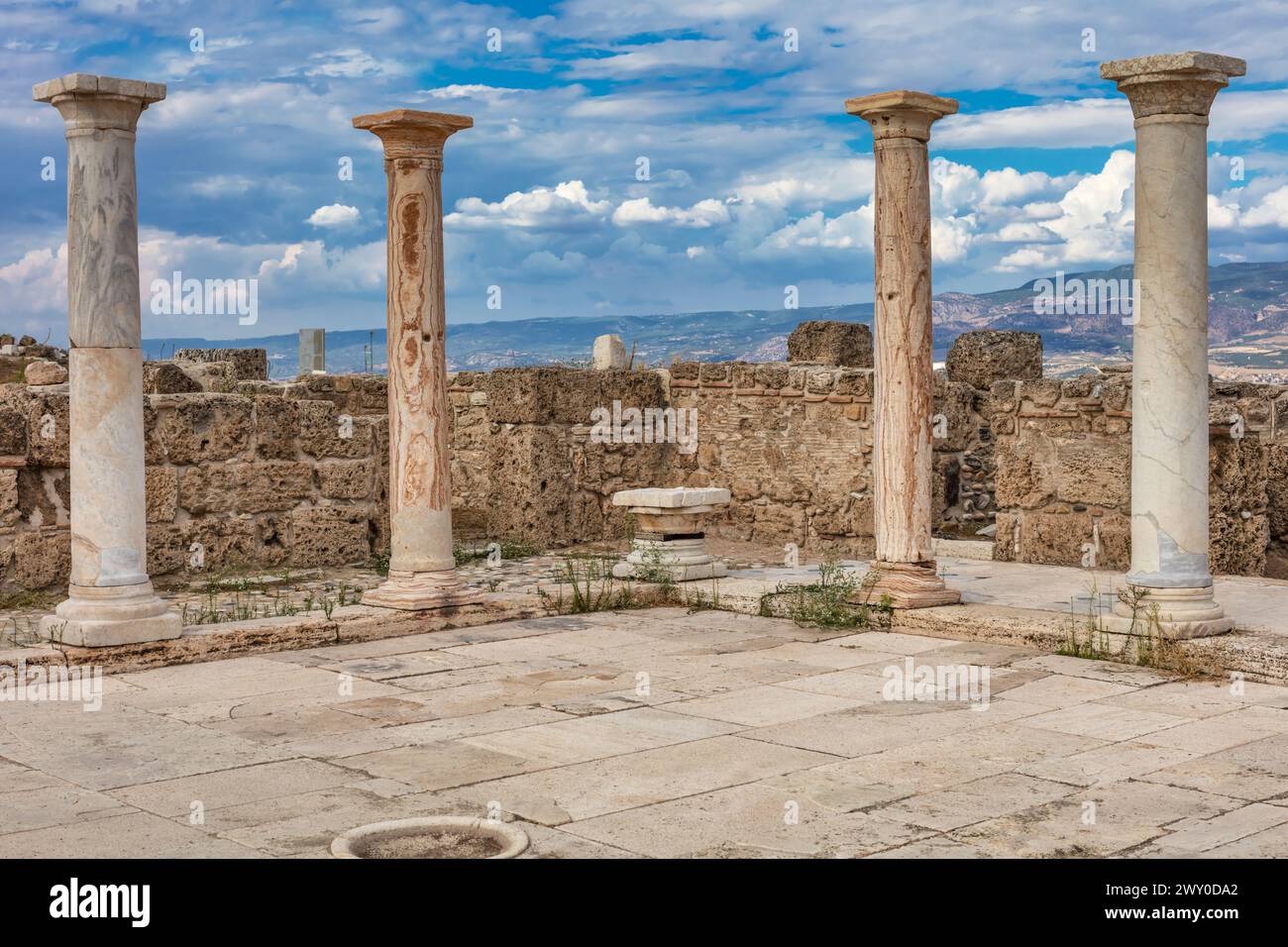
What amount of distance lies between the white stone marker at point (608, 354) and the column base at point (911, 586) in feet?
19.2

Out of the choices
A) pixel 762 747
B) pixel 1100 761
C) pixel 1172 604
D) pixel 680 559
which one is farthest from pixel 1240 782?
pixel 680 559

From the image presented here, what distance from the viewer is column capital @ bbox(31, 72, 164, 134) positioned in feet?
26.4

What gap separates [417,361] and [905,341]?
10.3ft

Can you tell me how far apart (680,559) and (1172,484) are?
13.1 feet

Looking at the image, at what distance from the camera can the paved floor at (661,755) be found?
16.9 feet

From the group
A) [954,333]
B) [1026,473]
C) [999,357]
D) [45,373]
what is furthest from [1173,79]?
[954,333]

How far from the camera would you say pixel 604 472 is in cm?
1394

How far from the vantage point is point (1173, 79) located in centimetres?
815

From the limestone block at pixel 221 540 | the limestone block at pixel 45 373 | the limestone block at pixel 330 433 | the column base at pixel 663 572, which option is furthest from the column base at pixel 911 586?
the limestone block at pixel 45 373

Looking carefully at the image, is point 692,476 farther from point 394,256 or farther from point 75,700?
point 75,700

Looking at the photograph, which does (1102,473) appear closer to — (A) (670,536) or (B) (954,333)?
(A) (670,536)

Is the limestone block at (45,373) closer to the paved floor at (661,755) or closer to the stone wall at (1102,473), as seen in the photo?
the paved floor at (661,755)

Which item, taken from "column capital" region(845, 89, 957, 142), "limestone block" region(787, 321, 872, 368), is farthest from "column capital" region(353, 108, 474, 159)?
"limestone block" region(787, 321, 872, 368)

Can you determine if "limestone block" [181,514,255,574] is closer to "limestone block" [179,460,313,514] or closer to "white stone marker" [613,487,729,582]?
"limestone block" [179,460,313,514]
